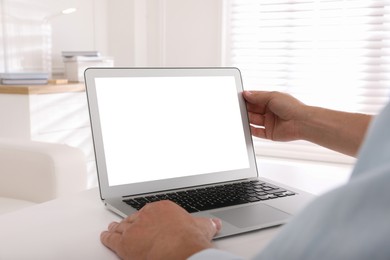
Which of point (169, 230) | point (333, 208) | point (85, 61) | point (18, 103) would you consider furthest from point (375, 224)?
point (85, 61)

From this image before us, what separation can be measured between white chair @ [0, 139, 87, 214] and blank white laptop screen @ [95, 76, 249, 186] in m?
0.73

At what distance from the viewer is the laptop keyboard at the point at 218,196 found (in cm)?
82

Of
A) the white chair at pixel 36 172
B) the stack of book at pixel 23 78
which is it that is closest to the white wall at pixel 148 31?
the stack of book at pixel 23 78

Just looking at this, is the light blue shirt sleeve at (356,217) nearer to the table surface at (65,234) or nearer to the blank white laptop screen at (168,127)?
the table surface at (65,234)

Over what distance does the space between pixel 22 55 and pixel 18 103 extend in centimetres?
61

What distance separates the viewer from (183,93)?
3.21ft

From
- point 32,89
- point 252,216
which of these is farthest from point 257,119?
point 32,89

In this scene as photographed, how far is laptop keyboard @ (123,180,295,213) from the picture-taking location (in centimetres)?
82

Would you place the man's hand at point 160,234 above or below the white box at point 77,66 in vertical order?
below

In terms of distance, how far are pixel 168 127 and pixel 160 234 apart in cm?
37

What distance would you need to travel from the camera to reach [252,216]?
78cm

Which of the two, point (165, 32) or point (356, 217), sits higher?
point (165, 32)

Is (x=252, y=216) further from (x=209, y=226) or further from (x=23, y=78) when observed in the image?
(x=23, y=78)

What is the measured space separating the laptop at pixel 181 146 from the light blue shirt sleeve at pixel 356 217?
0.41m
